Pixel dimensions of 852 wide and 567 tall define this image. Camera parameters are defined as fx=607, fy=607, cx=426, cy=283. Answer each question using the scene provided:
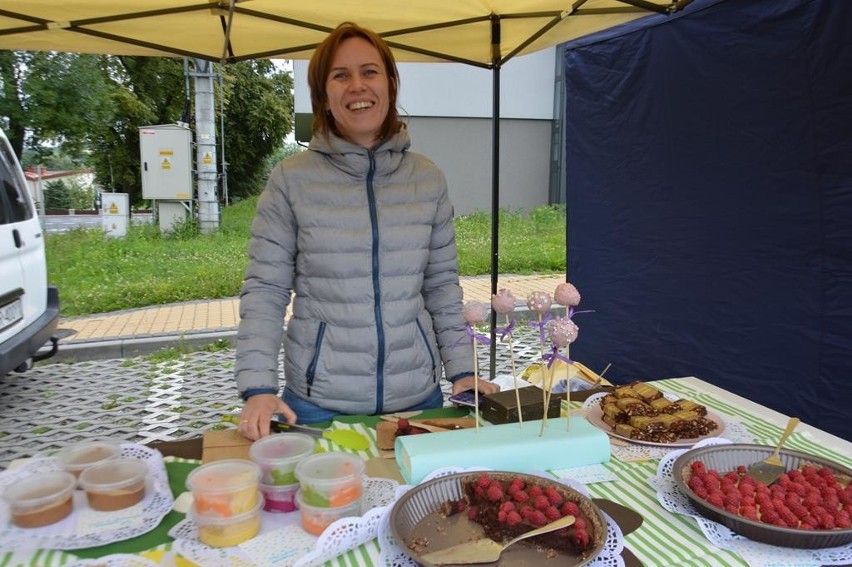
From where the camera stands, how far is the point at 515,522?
1.04 m

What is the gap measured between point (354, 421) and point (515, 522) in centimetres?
71

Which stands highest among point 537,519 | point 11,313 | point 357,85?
point 357,85

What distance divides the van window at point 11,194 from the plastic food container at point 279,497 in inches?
138

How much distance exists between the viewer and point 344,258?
1679 millimetres

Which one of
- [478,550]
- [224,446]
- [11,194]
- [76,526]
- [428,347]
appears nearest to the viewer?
[478,550]

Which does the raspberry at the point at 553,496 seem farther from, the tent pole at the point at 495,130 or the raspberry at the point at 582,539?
the tent pole at the point at 495,130

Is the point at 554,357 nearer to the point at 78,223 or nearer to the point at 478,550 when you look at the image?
the point at 478,550

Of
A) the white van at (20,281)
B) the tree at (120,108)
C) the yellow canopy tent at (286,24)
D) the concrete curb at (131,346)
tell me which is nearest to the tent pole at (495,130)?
the yellow canopy tent at (286,24)

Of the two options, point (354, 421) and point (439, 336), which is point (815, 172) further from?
point (354, 421)

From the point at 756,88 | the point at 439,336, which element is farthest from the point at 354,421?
the point at 756,88

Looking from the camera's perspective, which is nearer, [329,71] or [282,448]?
[282,448]

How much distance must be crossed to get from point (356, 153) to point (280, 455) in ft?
2.88

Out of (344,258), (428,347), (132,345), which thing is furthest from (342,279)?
(132,345)

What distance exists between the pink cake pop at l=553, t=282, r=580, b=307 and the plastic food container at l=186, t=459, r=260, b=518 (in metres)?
0.74
